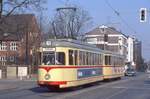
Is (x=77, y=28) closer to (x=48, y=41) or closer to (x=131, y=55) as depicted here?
(x=48, y=41)

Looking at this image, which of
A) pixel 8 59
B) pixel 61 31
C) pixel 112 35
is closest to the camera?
pixel 61 31

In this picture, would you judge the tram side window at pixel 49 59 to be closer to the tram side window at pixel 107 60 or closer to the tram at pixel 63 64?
the tram at pixel 63 64

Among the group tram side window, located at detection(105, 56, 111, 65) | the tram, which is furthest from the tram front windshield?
tram side window, located at detection(105, 56, 111, 65)

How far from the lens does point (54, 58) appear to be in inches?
1166

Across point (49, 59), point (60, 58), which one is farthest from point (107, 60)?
point (49, 59)

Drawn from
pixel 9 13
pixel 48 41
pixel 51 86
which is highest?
pixel 9 13

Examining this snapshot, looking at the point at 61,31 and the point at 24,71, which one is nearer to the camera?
the point at 24,71

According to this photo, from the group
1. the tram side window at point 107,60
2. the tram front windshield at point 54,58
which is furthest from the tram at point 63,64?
the tram side window at point 107,60

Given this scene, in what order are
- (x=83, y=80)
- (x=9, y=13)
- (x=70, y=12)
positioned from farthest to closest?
(x=70, y=12) → (x=9, y=13) → (x=83, y=80)

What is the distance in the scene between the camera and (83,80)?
33.8 m

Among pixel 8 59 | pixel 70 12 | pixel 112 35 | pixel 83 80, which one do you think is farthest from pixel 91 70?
pixel 112 35

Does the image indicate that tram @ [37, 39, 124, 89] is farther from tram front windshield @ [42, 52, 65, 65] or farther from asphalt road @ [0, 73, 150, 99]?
asphalt road @ [0, 73, 150, 99]

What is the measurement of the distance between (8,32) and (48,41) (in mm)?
19381

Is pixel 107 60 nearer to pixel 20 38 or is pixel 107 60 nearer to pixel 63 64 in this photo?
pixel 63 64
